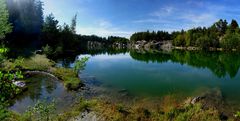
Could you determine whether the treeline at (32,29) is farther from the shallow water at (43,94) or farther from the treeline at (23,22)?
the shallow water at (43,94)

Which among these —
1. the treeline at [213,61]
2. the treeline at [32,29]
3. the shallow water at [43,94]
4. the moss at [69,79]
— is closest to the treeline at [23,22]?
the treeline at [32,29]

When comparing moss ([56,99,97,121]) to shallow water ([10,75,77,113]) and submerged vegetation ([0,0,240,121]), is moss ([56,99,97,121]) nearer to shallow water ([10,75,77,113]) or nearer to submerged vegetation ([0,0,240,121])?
submerged vegetation ([0,0,240,121])

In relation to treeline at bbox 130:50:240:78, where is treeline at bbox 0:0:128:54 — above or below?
above

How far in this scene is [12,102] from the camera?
30531 mm

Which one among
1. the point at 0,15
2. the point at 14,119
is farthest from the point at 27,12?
the point at 14,119

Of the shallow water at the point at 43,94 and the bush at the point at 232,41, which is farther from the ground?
the bush at the point at 232,41

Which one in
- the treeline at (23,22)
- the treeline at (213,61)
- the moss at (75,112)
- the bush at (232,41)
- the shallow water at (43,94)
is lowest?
the treeline at (213,61)

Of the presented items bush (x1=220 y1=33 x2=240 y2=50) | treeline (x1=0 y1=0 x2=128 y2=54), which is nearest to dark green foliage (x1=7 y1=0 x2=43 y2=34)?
treeline (x1=0 y1=0 x2=128 y2=54)

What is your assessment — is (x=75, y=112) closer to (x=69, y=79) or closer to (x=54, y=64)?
→ (x=69, y=79)

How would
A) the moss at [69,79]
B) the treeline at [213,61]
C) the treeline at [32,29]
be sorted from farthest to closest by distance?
the treeline at [32,29] → the treeline at [213,61] → the moss at [69,79]

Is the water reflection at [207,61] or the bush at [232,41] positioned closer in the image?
the water reflection at [207,61]

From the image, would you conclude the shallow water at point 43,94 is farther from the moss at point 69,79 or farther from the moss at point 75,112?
the moss at point 75,112

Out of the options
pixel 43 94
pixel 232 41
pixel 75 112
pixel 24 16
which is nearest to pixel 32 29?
pixel 24 16

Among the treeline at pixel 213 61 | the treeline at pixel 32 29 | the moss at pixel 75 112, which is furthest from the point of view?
the treeline at pixel 32 29
